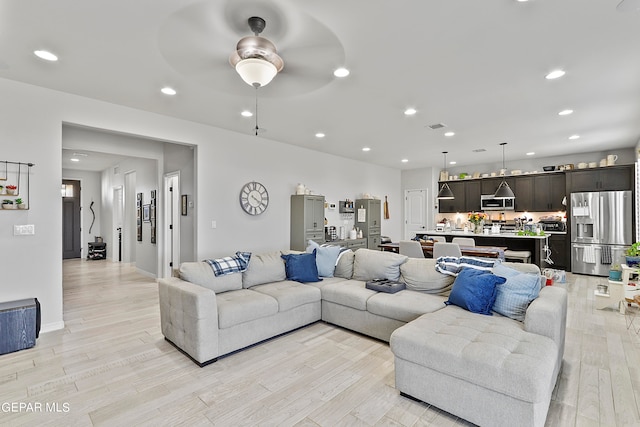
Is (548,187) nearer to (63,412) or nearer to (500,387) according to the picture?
(500,387)

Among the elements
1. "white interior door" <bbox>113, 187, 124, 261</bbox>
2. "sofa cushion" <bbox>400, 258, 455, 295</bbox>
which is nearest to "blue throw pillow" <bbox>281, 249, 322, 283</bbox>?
"sofa cushion" <bbox>400, 258, 455, 295</bbox>

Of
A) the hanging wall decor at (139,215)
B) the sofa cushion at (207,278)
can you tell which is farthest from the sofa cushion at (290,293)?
the hanging wall decor at (139,215)

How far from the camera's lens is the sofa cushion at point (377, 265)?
3.77 m

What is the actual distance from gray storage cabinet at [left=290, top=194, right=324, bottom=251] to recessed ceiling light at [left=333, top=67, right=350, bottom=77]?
3.20 meters

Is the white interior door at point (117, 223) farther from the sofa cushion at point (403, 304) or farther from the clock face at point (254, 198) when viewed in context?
the sofa cushion at point (403, 304)

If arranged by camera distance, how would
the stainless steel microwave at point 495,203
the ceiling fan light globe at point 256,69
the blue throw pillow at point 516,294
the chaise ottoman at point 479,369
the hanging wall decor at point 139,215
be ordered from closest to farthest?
the chaise ottoman at point 479,369, the ceiling fan light globe at point 256,69, the blue throw pillow at point 516,294, the hanging wall decor at point 139,215, the stainless steel microwave at point 495,203

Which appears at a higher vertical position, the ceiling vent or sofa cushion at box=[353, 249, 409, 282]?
the ceiling vent

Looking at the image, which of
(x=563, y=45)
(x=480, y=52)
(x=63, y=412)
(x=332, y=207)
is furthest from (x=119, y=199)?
(x=563, y=45)

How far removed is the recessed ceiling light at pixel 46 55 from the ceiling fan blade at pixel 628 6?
14.8 ft

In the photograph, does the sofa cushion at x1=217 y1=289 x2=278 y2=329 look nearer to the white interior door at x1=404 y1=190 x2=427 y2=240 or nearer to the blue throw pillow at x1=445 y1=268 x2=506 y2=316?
the blue throw pillow at x1=445 y1=268 x2=506 y2=316

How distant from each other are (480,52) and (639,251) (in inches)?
150

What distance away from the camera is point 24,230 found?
11.5 feet

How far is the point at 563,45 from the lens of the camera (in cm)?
269

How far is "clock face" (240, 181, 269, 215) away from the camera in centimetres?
554
